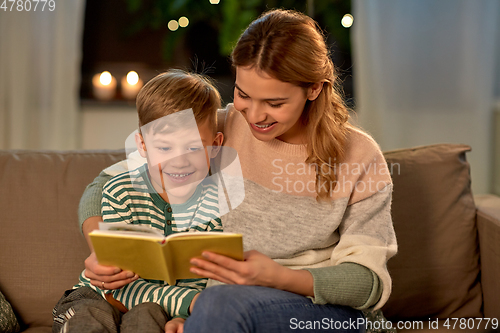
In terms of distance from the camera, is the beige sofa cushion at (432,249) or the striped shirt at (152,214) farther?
the beige sofa cushion at (432,249)

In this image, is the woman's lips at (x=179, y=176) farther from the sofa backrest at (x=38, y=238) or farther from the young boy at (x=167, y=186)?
the sofa backrest at (x=38, y=238)

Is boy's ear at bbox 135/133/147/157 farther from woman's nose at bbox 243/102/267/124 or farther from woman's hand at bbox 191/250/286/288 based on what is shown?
woman's hand at bbox 191/250/286/288

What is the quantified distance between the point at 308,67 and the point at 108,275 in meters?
0.69

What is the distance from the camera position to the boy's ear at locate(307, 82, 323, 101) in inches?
49.6

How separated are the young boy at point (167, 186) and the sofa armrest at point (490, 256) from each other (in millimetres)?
858

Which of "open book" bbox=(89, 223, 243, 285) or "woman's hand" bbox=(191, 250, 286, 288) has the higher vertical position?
"open book" bbox=(89, 223, 243, 285)

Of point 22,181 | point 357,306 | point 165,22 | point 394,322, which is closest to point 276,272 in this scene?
point 357,306

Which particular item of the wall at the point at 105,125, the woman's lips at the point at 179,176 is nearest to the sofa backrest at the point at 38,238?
the woman's lips at the point at 179,176

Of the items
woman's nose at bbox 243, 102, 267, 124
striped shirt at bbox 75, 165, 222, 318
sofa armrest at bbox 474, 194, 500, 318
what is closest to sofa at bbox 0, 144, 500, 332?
sofa armrest at bbox 474, 194, 500, 318

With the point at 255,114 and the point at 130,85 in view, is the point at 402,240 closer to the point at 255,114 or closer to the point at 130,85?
the point at 255,114

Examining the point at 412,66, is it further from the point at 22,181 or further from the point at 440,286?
the point at 22,181

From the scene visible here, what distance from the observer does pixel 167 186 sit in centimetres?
133

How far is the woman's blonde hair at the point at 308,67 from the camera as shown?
1.18 meters

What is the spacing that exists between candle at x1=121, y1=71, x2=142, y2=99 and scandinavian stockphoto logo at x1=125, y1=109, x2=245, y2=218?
1.58 metres
